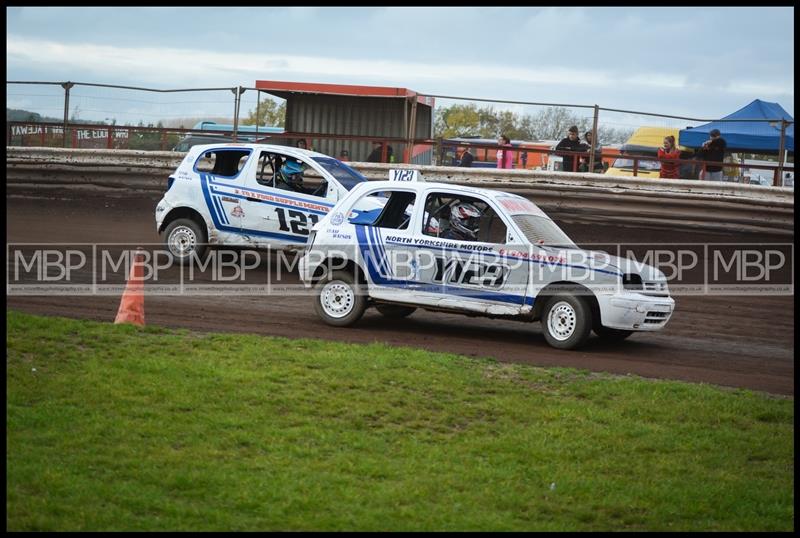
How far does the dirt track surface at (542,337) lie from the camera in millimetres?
10078

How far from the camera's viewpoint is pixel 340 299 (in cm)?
1149

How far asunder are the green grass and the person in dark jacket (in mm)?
10712

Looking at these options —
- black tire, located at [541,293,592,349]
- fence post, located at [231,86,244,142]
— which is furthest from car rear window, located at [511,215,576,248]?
fence post, located at [231,86,244,142]

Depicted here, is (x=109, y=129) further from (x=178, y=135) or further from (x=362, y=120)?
(x=362, y=120)

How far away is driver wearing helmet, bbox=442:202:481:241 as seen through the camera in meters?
11.2

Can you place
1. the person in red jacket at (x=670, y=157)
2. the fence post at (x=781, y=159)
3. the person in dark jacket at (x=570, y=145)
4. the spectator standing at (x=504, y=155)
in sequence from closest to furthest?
the fence post at (x=781, y=159) < the person in red jacket at (x=670, y=157) < the person in dark jacket at (x=570, y=145) < the spectator standing at (x=504, y=155)

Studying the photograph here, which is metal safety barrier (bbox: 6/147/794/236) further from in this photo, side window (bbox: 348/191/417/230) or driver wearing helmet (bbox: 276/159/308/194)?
side window (bbox: 348/191/417/230)

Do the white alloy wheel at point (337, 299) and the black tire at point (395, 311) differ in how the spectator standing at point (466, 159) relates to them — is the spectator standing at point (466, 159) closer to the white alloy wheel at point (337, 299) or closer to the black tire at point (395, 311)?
the black tire at point (395, 311)

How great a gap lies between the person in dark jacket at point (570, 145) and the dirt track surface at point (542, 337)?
213 inches

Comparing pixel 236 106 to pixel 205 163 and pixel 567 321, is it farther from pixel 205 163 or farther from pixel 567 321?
pixel 567 321

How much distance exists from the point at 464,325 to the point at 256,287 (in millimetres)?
3422

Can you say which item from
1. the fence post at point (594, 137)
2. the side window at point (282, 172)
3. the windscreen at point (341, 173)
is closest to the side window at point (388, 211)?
the windscreen at point (341, 173)

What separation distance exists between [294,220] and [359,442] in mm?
7976

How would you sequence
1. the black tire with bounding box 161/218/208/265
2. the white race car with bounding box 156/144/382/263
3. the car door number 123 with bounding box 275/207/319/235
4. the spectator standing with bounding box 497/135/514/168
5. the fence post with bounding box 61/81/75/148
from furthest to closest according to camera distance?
the fence post with bounding box 61/81/75/148
the spectator standing with bounding box 497/135/514/168
the black tire with bounding box 161/218/208/265
the white race car with bounding box 156/144/382/263
the car door number 123 with bounding box 275/207/319/235
